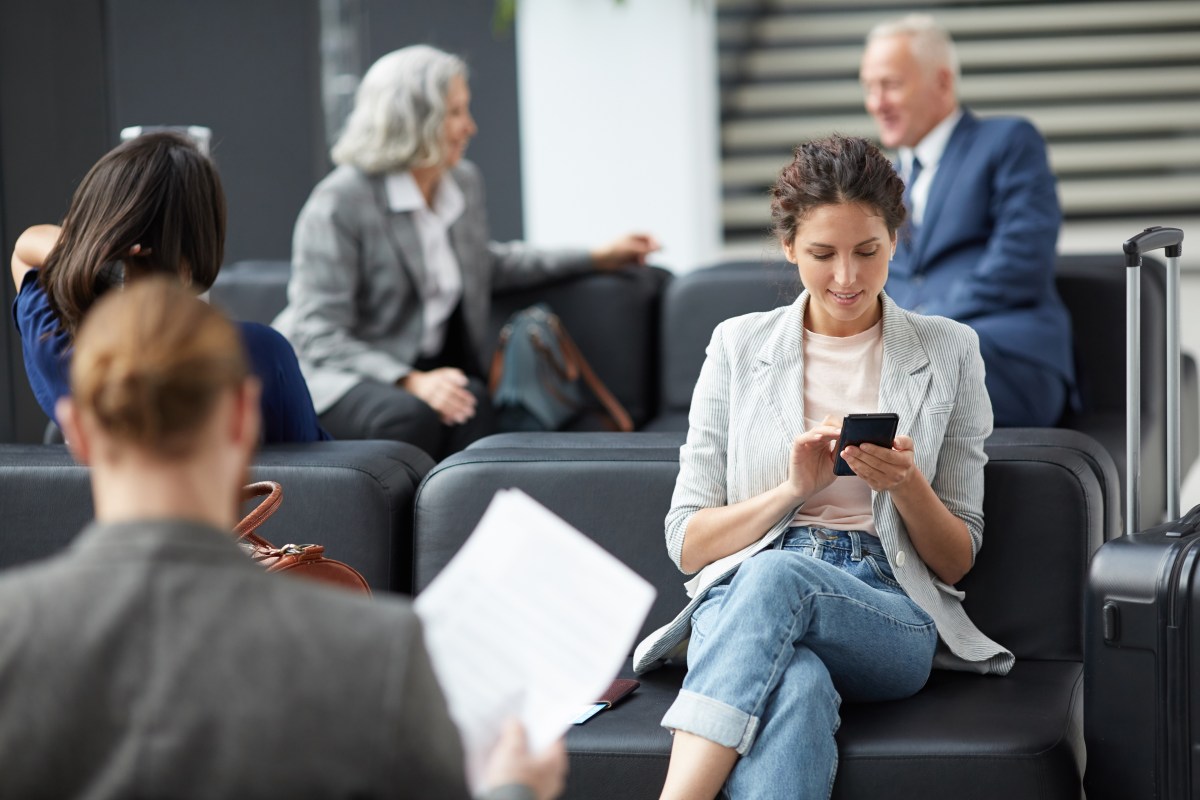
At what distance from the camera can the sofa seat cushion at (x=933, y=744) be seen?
1.91 metres

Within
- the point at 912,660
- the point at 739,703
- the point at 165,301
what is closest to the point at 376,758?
the point at 165,301

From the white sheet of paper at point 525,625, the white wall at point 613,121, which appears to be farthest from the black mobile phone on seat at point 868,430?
the white wall at point 613,121

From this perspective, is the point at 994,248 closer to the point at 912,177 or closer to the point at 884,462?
the point at 912,177

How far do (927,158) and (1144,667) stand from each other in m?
1.92

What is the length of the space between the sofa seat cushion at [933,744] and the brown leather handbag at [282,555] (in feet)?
1.33

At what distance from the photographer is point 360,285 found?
373cm

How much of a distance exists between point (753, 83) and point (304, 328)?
350 cm

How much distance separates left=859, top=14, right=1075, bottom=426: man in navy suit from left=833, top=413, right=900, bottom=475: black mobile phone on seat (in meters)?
1.33

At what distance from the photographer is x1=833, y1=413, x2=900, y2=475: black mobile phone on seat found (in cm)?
198

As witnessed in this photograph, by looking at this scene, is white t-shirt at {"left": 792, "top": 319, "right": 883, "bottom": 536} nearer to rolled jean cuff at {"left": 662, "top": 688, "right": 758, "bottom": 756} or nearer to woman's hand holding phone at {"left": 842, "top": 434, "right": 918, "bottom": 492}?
woman's hand holding phone at {"left": 842, "top": 434, "right": 918, "bottom": 492}

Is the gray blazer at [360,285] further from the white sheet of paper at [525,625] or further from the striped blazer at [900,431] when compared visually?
the white sheet of paper at [525,625]

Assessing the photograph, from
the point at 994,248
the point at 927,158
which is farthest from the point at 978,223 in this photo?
the point at 927,158

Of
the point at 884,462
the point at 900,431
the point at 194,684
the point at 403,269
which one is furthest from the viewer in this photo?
the point at 403,269

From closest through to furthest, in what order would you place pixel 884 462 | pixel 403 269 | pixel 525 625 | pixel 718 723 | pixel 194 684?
pixel 194 684 → pixel 525 625 → pixel 718 723 → pixel 884 462 → pixel 403 269
